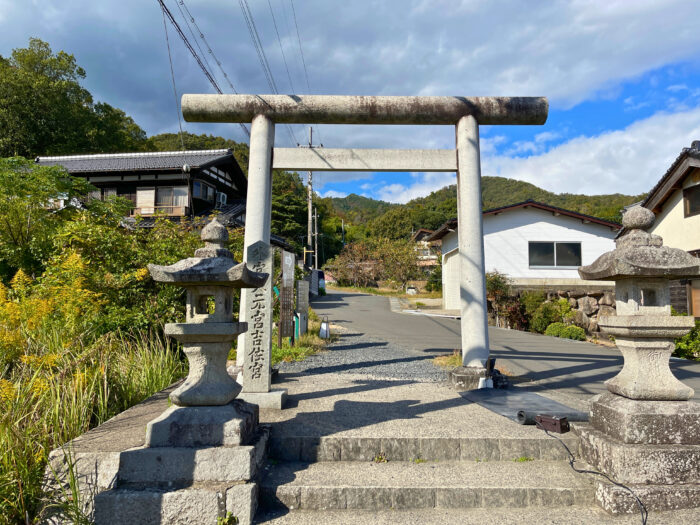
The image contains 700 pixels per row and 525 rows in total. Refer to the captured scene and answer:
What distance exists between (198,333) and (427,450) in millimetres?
2486

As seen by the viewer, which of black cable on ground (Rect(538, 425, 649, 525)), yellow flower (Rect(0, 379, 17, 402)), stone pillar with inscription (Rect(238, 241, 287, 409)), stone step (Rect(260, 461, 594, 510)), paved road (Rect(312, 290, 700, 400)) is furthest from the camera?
Answer: paved road (Rect(312, 290, 700, 400))

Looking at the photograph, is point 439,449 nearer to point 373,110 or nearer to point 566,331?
point 373,110

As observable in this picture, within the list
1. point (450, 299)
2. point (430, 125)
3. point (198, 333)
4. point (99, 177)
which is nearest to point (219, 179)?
point (99, 177)

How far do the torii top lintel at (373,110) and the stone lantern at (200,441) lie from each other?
Result: 3356 mm

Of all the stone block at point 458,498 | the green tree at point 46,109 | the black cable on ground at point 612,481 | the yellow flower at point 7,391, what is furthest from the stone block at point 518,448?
the green tree at point 46,109

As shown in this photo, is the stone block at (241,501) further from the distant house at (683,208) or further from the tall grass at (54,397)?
the distant house at (683,208)

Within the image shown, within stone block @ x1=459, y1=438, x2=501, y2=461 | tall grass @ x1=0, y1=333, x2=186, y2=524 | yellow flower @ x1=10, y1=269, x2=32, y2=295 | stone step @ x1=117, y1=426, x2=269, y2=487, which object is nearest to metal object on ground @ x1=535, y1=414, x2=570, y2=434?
stone block @ x1=459, y1=438, x2=501, y2=461

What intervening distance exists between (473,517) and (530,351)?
27.1ft

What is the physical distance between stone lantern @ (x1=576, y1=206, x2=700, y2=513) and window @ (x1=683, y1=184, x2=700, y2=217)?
11998mm

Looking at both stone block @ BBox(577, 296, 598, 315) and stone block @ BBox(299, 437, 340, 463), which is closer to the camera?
stone block @ BBox(299, 437, 340, 463)

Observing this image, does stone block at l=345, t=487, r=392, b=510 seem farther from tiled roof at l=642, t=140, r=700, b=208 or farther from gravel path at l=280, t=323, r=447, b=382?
tiled roof at l=642, t=140, r=700, b=208

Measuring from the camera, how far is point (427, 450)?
371 cm

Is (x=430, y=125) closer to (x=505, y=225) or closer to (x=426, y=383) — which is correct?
(x=426, y=383)

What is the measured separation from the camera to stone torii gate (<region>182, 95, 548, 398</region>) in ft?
→ 19.8
